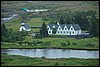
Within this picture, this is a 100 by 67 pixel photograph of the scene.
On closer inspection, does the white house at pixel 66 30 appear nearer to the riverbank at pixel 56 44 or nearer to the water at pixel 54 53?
the riverbank at pixel 56 44

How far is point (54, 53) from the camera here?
27.6m

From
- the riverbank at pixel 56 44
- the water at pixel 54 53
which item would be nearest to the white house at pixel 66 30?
the riverbank at pixel 56 44

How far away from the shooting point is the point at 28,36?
37.4 m

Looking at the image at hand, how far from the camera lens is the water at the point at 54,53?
2630cm

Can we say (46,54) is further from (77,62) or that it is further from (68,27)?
(68,27)

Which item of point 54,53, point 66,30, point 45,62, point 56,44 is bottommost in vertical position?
point 66,30

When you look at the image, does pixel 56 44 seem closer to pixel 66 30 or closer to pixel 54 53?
pixel 54 53

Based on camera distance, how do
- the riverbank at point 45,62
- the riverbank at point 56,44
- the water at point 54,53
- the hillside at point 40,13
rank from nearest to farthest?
1. the riverbank at point 45,62
2. the water at point 54,53
3. the riverbank at point 56,44
4. the hillside at point 40,13

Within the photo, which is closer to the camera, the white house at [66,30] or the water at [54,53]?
the water at [54,53]

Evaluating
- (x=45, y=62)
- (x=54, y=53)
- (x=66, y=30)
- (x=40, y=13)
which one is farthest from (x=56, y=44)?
(x=40, y=13)

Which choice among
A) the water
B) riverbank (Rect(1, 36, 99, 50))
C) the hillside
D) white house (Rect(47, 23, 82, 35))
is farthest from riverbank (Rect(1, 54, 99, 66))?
the hillside

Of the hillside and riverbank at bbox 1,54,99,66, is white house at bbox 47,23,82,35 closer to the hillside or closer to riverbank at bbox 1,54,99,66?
the hillside

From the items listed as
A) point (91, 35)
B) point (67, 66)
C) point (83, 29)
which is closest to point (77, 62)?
point (67, 66)

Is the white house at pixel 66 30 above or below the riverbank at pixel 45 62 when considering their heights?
below
